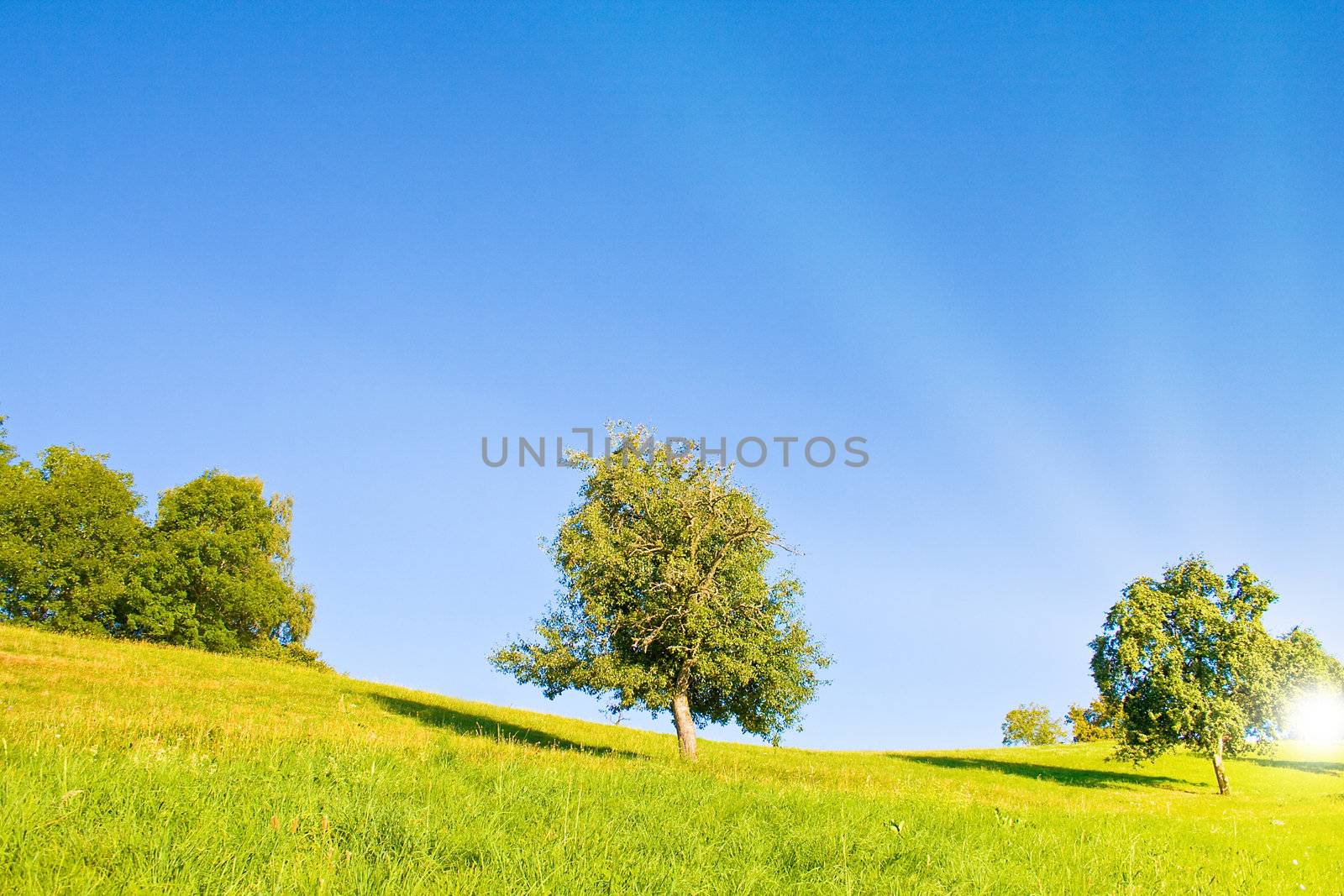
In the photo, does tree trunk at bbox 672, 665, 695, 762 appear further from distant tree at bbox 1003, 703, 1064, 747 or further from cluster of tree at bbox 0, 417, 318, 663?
distant tree at bbox 1003, 703, 1064, 747

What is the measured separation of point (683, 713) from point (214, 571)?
4471cm

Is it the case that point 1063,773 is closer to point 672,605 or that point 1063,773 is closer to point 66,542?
point 672,605

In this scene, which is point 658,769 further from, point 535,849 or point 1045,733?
point 1045,733

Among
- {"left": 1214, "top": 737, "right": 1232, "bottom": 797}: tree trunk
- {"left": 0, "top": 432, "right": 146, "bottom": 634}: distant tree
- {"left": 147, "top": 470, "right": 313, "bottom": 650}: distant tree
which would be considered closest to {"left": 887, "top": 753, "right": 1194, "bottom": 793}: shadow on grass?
{"left": 1214, "top": 737, "right": 1232, "bottom": 797}: tree trunk

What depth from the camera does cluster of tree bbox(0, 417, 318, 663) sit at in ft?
162

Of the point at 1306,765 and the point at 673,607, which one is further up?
the point at 673,607

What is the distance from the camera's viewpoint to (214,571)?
175 feet

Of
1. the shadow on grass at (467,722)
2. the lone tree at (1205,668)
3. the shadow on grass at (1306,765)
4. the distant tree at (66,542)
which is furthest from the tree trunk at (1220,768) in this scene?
the distant tree at (66,542)

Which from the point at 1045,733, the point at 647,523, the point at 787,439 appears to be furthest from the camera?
the point at 1045,733

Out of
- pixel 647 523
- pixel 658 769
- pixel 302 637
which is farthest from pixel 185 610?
pixel 658 769

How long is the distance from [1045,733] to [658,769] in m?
112

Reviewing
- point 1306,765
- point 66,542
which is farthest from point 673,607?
point 1306,765

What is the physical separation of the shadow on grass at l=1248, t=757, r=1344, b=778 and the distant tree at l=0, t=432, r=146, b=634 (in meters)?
85.0

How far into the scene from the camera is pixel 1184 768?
5259 cm
